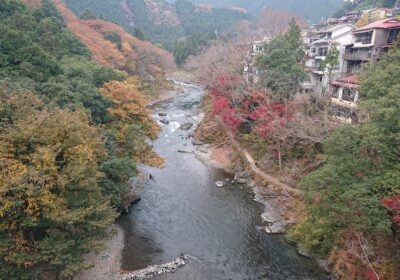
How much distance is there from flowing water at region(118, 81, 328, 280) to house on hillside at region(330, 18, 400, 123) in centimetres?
1107

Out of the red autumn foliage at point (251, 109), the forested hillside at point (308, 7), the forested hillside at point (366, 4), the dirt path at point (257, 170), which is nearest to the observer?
the dirt path at point (257, 170)

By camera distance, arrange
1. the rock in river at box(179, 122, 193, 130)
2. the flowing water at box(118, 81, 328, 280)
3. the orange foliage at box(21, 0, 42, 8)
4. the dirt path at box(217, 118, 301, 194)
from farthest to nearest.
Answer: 1. the orange foliage at box(21, 0, 42, 8)
2. the rock in river at box(179, 122, 193, 130)
3. the dirt path at box(217, 118, 301, 194)
4. the flowing water at box(118, 81, 328, 280)

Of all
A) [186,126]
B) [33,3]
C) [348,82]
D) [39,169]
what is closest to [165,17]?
[33,3]

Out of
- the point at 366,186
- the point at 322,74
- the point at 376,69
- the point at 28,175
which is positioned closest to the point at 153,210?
the point at 28,175

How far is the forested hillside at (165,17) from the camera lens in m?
120

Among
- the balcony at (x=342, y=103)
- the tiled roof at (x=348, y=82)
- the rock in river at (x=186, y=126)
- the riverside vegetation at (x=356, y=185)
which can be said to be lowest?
the rock in river at (x=186, y=126)

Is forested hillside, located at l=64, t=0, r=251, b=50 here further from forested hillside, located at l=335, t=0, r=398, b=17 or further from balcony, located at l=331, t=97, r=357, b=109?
balcony, located at l=331, t=97, r=357, b=109

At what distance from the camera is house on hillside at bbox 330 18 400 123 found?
88.5ft

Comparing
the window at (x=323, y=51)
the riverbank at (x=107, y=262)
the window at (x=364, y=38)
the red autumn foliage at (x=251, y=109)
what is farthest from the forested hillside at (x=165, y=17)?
the riverbank at (x=107, y=262)

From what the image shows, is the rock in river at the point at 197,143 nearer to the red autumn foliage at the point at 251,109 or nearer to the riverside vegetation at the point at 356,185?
the red autumn foliage at the point at 251,109

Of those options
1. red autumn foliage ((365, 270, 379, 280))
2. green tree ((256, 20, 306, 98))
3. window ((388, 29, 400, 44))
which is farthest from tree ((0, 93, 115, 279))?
window ((388, 29, 400, 44))

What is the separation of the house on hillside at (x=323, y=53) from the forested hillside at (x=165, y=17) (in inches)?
3053

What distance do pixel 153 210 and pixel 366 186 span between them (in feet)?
45.2

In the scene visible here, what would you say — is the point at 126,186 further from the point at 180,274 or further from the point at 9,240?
the point at 9,240
